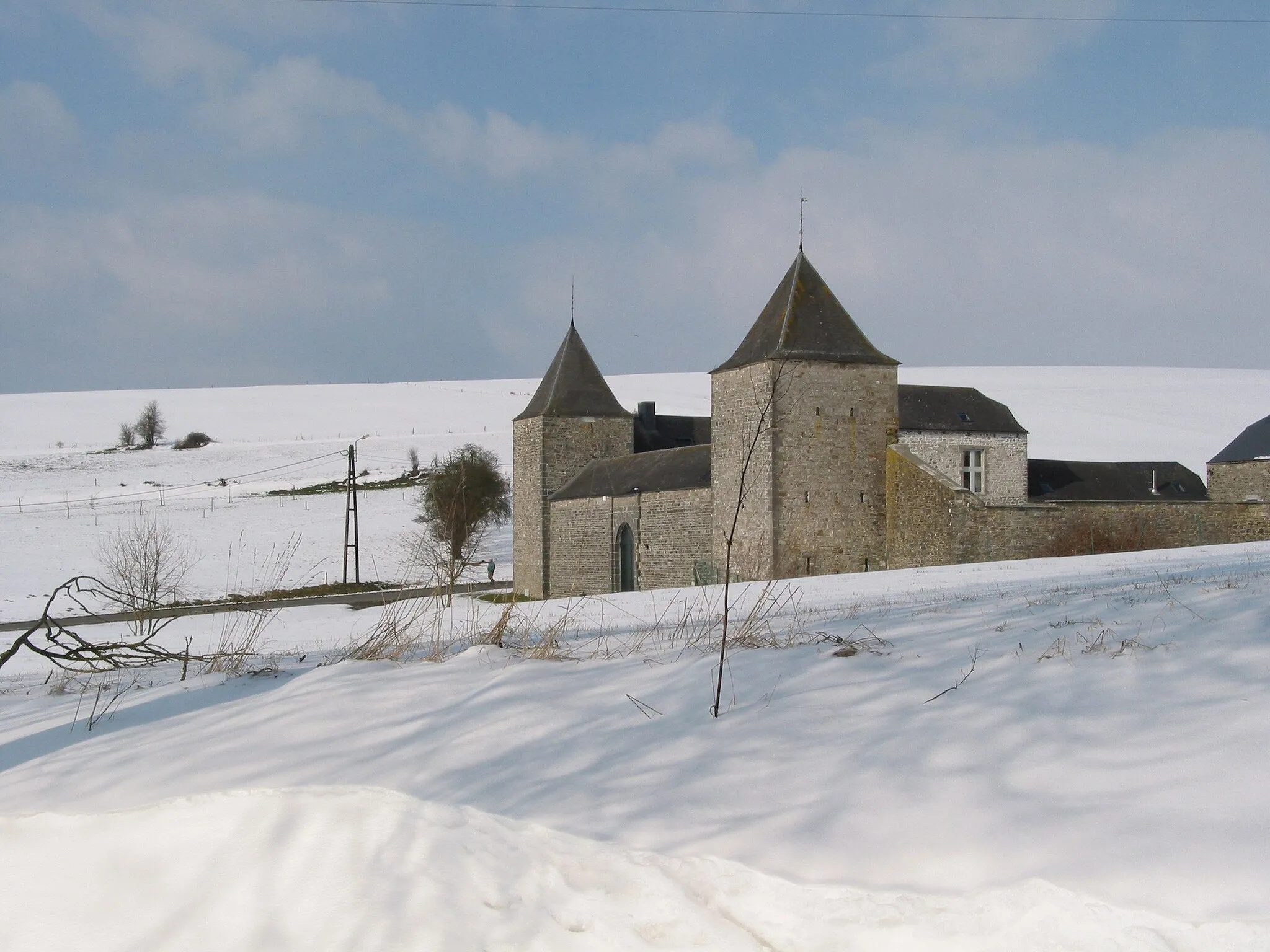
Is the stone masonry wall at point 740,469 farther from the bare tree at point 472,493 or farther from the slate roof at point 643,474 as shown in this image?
the bare tree at point 472,493

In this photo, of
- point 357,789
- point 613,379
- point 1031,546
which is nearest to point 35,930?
point 357,789

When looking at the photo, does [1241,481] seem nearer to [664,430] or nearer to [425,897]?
[664,430]

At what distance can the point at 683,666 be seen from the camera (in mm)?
5309

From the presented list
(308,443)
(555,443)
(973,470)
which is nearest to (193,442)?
(308,443)

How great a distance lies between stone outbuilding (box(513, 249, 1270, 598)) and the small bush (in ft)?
151

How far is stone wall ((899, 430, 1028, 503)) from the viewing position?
31.2 meters

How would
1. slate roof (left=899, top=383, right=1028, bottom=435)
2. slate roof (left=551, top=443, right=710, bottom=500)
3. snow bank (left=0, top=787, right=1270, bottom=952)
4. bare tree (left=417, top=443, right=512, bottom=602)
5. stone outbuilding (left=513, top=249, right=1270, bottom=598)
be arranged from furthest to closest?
bare tree (left=417, top=443, right=512, bottom=602), slate roof (left=899, top=383, right=1028, bottom=435), slate roof (left=551, top=443, right=710, bottom=500), stone outbuilding (left=513, top=249, right=1270, bottom=598), snow bank (left=0, top=787, right=1270, bottom=952)

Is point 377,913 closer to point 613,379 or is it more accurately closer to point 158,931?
point 158,931

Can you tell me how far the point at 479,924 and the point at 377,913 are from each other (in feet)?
1.00

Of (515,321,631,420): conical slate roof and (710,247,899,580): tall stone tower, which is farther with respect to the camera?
(515,321,631,420): conical slate roof

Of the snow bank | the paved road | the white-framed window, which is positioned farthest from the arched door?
the snow bank

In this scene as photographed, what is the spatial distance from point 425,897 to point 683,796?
96 centimetres

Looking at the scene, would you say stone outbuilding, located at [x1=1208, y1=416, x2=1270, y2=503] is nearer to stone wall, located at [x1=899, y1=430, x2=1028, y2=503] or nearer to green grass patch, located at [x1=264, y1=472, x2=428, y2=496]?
stone wall, located at [x1=899, y1=430, x2=1028, y2=503]

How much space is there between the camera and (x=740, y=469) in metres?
22.7
